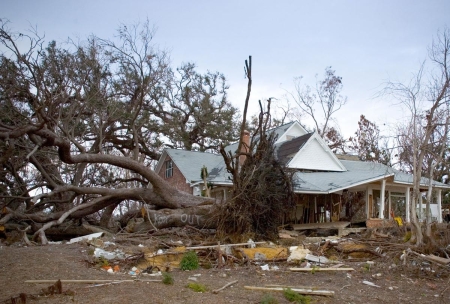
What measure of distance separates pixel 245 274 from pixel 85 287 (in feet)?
10.4

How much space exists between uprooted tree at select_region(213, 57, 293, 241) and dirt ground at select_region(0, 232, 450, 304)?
232 cm

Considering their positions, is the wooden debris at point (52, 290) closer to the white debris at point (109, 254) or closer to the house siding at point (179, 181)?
the white debris at point (109, 254)

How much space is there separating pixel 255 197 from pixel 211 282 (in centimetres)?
459

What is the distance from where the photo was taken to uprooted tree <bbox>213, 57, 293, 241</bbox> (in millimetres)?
11836

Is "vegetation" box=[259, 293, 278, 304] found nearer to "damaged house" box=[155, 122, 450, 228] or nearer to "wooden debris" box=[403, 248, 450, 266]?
"wooden debris" box=[403, 248, 450, 266]

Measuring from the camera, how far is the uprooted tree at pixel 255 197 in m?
11.8

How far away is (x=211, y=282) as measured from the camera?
7.70 metres

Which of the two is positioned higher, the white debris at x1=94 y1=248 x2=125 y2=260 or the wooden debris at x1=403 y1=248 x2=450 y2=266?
the wooden debris at x1=403 y1=248 x2=450 y2=266

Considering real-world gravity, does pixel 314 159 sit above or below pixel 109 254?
above

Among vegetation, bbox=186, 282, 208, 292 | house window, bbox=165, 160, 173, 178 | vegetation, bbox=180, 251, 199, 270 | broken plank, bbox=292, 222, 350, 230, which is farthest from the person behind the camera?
house window, bbox=165, 160, 173, 178

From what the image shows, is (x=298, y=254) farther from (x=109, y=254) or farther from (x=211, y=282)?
(x=109, y=254)

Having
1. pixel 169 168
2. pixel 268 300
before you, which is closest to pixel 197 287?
pixel 268 300

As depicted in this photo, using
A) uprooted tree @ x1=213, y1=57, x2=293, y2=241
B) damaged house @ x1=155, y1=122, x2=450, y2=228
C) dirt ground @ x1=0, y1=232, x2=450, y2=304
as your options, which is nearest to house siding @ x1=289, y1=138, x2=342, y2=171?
damaged house @ x1=155, y1=122, x2=450, y2=228

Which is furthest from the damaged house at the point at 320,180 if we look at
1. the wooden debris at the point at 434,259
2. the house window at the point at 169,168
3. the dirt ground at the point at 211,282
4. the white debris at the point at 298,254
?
the dirt ground at the point at 211,282
